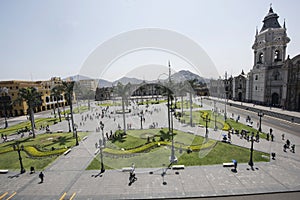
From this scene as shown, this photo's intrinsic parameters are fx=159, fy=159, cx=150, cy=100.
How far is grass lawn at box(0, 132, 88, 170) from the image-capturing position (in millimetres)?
19375

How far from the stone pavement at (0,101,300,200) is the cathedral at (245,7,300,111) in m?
33.2

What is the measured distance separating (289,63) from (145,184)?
163ft

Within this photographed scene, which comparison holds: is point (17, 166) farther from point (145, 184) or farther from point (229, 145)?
point (229, 145)

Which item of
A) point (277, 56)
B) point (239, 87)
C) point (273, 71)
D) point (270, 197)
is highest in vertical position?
point (277, 56)

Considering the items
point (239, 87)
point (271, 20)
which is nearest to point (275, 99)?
point (239, 87)

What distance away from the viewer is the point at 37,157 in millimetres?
20922

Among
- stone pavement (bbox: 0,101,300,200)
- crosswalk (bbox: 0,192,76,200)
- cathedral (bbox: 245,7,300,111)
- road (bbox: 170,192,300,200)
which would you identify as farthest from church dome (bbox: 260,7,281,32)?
crosswalk (bbox: 0,192,76,200)

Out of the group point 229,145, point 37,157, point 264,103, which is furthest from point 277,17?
point 37,157

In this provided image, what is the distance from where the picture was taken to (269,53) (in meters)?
51.2

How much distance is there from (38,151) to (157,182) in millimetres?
18289

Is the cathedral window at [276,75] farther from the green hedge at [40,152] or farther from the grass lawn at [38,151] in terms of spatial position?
the green hedge at [40,152]

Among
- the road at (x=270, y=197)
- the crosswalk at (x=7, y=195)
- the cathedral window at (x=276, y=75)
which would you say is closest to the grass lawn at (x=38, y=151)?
the crosswalk at (x=7, y=195)

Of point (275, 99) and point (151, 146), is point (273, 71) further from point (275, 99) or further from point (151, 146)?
point (151, 146)

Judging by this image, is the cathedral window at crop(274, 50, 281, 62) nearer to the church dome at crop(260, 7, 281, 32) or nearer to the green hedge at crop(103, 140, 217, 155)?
the church dome at crop(260, 7, 281, 32)
